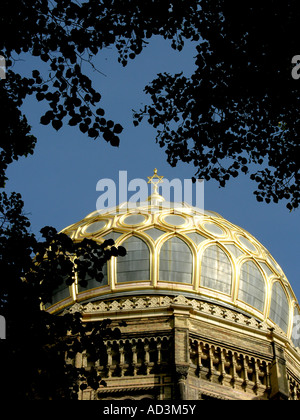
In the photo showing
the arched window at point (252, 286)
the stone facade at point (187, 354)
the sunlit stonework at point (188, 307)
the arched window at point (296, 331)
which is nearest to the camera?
the stone facade at point (187, 354)

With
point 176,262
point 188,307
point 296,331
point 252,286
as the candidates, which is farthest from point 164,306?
point 296,331

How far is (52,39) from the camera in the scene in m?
10.8

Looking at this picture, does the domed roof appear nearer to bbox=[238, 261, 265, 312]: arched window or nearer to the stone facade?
bbox=[238, 261, 265, 312]: arched window

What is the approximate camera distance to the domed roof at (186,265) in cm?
2297

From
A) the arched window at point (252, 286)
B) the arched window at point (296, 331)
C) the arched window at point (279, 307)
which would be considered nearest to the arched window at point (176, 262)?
the arched window at point (252, 286)

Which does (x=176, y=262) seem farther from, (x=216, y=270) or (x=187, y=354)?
(x=187, y=354)

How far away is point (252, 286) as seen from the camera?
23922 mm

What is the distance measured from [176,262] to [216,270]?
1.27m

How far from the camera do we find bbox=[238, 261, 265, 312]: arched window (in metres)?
23.5

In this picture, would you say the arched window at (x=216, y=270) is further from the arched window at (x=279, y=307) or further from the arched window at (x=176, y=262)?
the arched window at (x=279, y=307)

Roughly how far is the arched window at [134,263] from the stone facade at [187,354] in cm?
110
